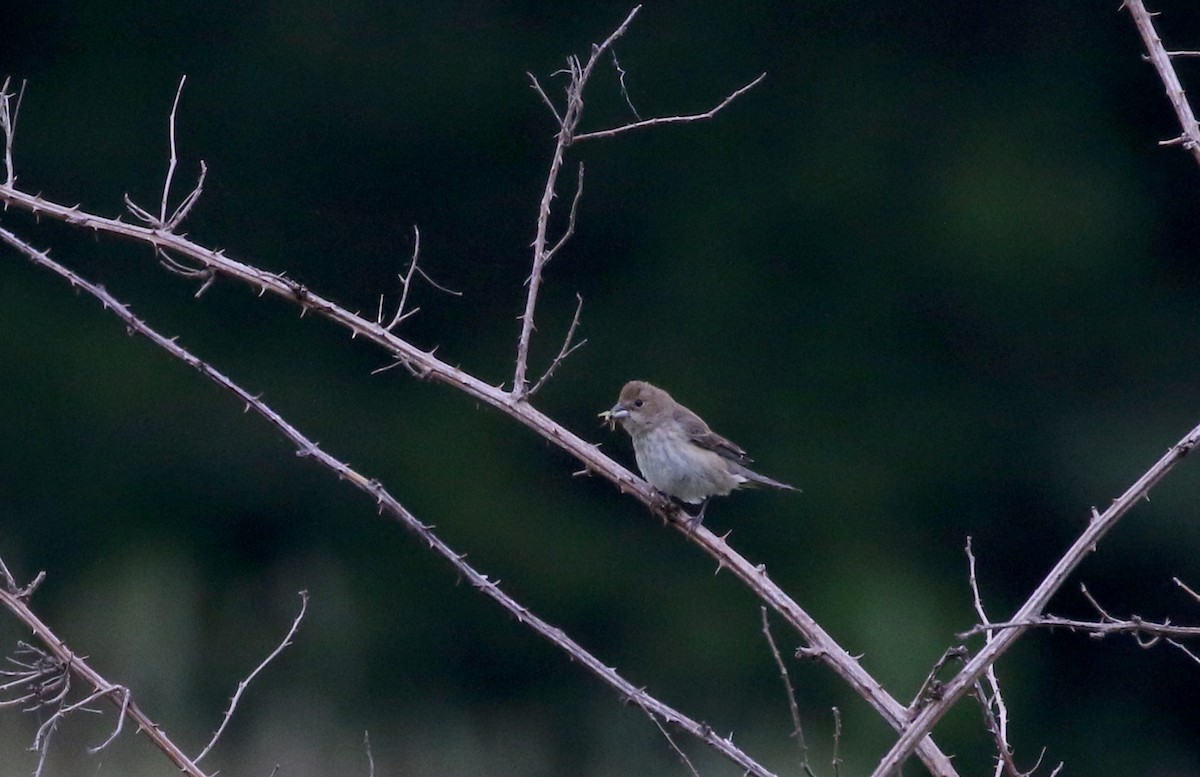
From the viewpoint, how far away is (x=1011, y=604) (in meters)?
12.2

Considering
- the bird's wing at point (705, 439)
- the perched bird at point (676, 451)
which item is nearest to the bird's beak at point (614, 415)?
the perched bird at point (676, 451)

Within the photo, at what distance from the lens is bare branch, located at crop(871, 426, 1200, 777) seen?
2.37 m

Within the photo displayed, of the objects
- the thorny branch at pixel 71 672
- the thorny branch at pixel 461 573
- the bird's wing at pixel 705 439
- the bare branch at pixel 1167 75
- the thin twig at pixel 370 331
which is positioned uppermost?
the bare branch at pixel 1167 75

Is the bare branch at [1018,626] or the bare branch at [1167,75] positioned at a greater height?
the bare branch at [1167,75]

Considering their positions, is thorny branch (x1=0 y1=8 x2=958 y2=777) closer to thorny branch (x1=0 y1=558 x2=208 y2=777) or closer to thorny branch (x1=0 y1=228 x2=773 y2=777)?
thorny branch (x1=0 y1=228 x2=773 y2=777)

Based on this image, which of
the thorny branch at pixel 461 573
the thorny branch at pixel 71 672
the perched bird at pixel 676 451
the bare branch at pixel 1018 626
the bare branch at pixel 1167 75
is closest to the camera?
the bare branch at pixel 1018 626

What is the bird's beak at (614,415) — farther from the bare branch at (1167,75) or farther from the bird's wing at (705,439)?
the bare branch at (1167,75)

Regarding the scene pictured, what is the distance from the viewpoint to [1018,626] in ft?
7.80

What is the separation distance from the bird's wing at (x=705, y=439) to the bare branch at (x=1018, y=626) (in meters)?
3.48

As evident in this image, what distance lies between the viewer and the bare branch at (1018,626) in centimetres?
237

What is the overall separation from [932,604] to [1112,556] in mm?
1439

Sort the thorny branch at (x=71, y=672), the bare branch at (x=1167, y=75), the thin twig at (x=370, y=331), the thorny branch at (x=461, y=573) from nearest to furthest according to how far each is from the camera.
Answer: the thorny branch at (x=71, y=672), the thorny branch at (x=461, y=573), the bare branch at (x=1167, y=75), the thin twig at (x=370, y=331)

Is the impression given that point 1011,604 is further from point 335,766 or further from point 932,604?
point 335,766

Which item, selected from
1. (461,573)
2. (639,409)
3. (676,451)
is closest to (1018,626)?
(461,573)
